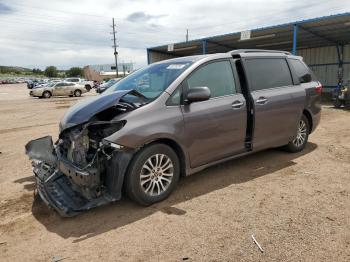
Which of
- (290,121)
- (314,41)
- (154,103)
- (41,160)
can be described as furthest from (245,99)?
(314,41)

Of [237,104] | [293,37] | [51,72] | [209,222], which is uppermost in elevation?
[51,72]

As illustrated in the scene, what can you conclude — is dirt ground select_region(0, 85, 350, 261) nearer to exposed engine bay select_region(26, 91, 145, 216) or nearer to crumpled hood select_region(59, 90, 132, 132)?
exposed engine bay select_region(26, 91, 145, 216)

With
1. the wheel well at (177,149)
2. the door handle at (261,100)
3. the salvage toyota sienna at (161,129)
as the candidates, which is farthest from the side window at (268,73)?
the wheel well at (177,149)

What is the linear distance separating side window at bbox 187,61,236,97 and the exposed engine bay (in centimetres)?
89

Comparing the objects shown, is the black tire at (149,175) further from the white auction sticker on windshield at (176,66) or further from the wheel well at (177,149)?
the white auction sticker on windshield at (176,66)

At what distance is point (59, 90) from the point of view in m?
30.0

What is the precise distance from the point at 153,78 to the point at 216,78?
904 mm

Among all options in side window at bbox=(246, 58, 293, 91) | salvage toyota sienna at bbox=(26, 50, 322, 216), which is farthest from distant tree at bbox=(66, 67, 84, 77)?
salvage toyota sienna at bbox=(26, 50, 322, 216)

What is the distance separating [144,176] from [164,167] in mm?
306

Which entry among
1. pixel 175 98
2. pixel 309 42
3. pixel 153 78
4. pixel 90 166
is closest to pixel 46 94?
pixel 309 42

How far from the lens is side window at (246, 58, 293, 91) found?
492 cm

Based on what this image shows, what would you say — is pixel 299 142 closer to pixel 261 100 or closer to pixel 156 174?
pixel 261 100

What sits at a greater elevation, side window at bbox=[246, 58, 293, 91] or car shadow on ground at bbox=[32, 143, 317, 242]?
side window at bbox=[246, 58, 293, 91]

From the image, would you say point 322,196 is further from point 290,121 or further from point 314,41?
point 314,41
